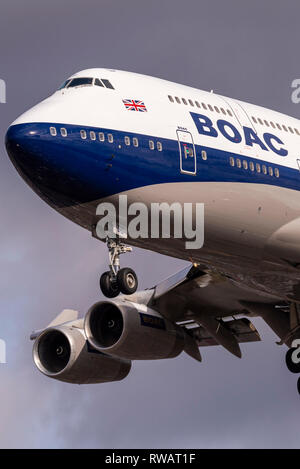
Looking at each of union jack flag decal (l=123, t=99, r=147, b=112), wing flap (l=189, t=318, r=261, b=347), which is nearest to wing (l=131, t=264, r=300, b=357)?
wing flap (l=189, t=318, r=261, b=347)

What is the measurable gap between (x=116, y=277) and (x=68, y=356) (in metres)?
10.8

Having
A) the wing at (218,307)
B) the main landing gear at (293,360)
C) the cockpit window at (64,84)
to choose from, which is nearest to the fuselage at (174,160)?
the cockpit window at (64,84)

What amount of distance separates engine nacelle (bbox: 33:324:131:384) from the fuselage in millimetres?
7908

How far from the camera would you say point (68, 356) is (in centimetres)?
4709

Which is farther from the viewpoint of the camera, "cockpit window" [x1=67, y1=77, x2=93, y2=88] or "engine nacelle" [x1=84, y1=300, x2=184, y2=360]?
"engine nacelle" [x1=84, y1=300, x2=184, y2=360]

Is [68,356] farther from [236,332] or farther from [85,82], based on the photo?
[85,82]

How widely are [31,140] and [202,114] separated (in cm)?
546

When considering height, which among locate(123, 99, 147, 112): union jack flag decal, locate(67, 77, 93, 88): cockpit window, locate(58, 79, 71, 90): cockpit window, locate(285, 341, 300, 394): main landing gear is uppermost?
locate(58, 79, 71, 90): cockpit window

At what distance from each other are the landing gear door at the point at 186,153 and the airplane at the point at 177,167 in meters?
0.03

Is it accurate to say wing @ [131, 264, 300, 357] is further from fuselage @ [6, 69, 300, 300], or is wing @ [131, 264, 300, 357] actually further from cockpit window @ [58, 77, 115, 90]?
cockpit window @ [58, 77, 115, 90]

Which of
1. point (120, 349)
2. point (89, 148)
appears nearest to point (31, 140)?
point (89, 148)

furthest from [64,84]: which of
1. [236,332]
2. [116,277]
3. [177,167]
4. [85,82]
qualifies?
[236,332]

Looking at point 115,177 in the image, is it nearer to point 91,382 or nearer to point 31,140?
point 31,140

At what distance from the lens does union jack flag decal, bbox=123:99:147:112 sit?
37250mm
